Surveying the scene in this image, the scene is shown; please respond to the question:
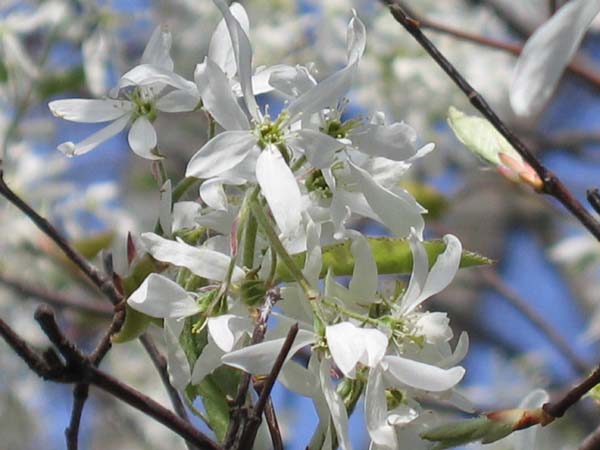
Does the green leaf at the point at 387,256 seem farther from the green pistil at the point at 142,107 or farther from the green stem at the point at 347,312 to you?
the green pistil at the point at 142,107

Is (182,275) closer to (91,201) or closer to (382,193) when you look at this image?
(382,193)

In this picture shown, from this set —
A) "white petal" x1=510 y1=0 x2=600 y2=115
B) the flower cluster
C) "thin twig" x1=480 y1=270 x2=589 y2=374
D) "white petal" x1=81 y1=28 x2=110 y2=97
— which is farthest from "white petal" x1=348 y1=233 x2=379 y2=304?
"thin twig" x1=480 y1=270 x2=589 y2=374

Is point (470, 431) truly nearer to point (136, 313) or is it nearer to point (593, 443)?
point (593, 443)

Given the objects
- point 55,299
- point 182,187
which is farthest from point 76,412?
point 55,299

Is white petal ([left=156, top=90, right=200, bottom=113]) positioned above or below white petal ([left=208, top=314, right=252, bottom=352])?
above

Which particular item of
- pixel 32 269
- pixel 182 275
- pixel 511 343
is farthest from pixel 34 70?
pixel 511 343

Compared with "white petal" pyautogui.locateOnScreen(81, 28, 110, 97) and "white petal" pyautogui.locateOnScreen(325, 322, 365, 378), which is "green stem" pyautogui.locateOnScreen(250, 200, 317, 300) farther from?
"white petal" pyautogui.locateOnScreen(81, 28, 110, 97)

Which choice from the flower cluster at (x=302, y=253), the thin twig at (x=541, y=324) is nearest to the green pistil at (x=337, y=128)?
the flower cluster at (x=302, y=253)
